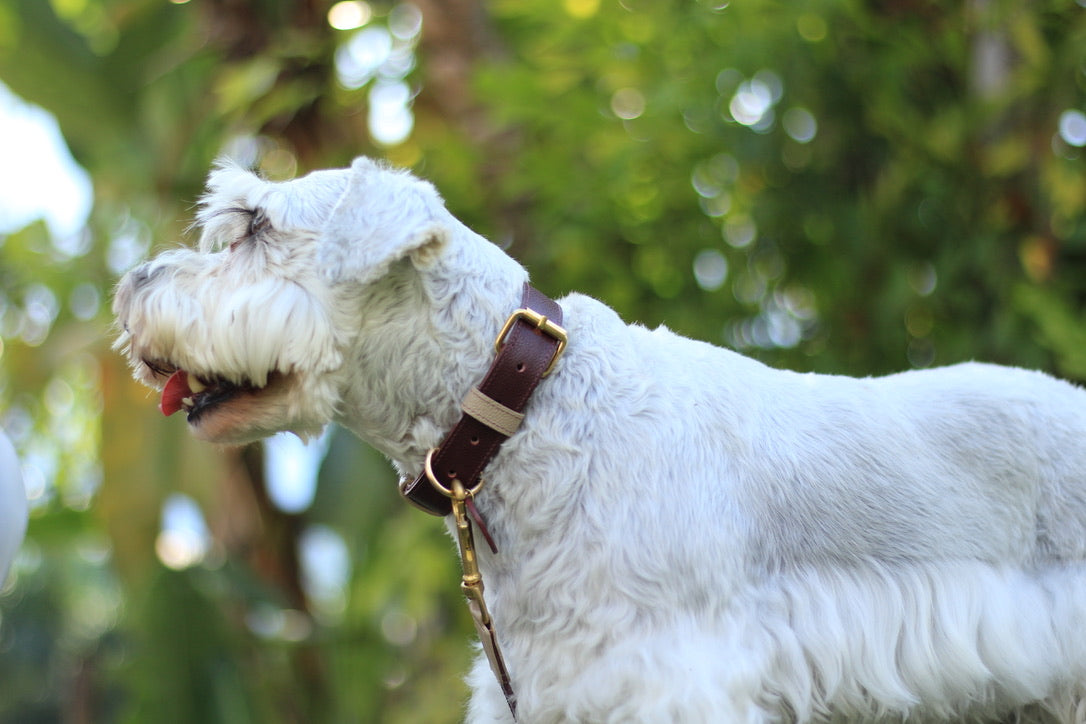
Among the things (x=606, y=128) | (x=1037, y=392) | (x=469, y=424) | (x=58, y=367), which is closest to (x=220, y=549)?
(x=58, y=367)

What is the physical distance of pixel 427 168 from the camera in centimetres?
411

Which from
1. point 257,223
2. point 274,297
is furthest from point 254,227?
point 274,297

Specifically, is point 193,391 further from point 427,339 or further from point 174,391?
point 427,339

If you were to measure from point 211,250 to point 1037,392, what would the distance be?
1.55m

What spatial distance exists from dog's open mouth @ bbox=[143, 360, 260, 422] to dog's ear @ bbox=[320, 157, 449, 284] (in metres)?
0.27

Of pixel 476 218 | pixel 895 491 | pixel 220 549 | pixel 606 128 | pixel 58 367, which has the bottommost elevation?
pixel 220 549

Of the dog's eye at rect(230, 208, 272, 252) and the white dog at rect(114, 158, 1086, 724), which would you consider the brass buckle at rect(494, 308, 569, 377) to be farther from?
the dog's eye at rect(230, 208, 272, 252)

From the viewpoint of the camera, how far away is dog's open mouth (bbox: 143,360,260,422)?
Answer: 1.75m

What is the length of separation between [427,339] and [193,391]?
1.40 feet

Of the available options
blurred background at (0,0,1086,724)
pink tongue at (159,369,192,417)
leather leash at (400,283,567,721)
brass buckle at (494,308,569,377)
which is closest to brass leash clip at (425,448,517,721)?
leather leash at (400,283,567,721)

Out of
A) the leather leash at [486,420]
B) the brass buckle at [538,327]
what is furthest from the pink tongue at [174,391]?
the brass buckle at [538,327]

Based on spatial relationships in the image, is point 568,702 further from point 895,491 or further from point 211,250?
point 211,250

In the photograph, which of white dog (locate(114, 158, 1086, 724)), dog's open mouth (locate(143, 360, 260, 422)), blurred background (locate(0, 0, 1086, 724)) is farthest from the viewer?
blurred background (locate(0, 0, 1086, 724))

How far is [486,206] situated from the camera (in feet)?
13.0
